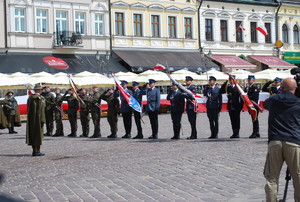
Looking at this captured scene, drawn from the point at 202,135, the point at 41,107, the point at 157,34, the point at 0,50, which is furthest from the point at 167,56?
the point at 41,107

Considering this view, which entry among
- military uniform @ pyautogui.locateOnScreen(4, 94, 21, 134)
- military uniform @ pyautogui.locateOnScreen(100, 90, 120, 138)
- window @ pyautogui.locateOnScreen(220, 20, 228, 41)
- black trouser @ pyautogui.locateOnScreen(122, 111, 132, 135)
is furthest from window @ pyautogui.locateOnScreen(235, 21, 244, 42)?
black trouser @ pyautogui.locateOnScreen(122, 111, 132, 135)

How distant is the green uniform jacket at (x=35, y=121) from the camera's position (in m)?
14.2

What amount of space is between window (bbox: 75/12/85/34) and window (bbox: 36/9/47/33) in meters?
2.30

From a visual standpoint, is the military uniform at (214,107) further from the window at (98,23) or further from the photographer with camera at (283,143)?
the window at (98,23)

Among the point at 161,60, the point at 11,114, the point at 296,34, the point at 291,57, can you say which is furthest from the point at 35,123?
the point at 296,34

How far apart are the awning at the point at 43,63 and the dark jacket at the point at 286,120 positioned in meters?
28.8

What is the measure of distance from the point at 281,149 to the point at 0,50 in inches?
1225

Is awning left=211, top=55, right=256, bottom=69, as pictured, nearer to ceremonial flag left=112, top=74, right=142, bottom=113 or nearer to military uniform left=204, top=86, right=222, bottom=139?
ceremonial flag left=112, top=74, right=142, bottom=113

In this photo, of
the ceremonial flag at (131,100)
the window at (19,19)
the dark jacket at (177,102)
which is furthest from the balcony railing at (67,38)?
the dark jacket at (177,102)

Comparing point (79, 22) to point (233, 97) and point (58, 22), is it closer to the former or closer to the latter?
point (58, 22)

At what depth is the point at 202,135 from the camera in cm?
1888

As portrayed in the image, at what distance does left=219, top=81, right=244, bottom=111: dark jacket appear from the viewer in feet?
57.0

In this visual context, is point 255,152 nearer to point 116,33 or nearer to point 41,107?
point 41,107

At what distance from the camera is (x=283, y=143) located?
681 centimetres
